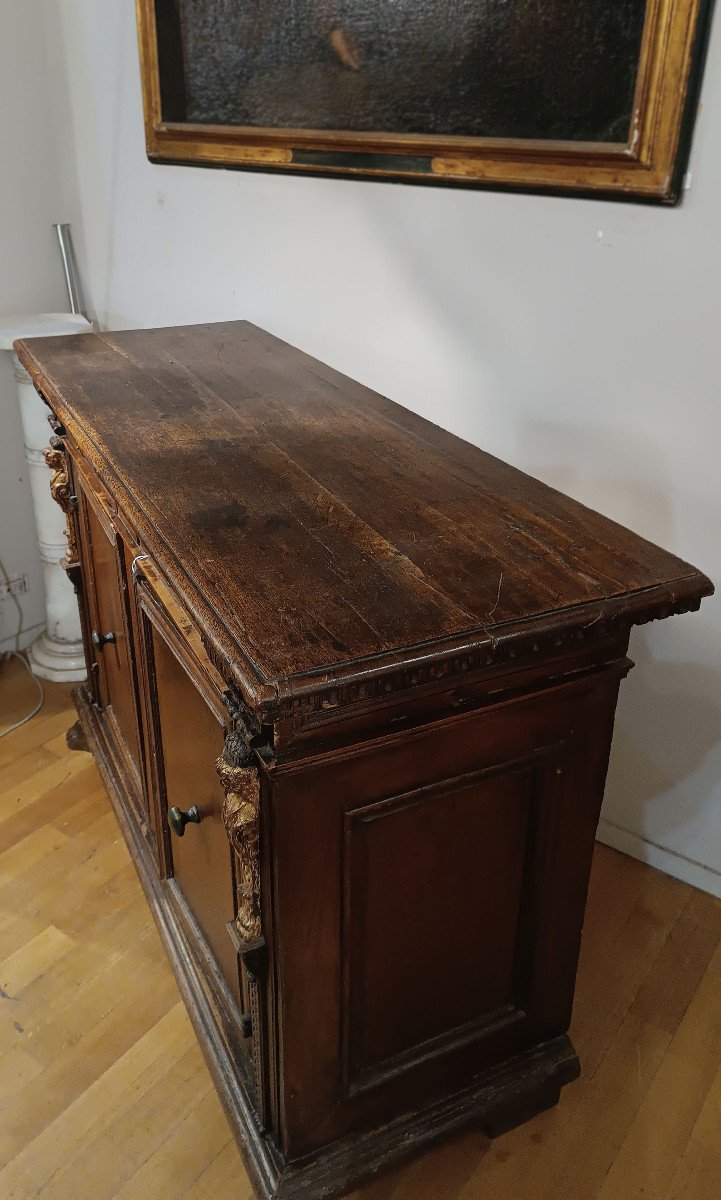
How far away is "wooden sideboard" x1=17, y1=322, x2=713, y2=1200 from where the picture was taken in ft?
3.00

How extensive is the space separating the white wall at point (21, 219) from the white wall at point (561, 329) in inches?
8.3

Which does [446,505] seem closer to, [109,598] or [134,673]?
[134,673]

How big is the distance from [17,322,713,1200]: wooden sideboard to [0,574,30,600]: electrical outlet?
1.29 meters

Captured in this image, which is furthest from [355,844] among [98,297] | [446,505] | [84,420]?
[98,297]

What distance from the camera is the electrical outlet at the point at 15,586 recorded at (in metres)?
2.65

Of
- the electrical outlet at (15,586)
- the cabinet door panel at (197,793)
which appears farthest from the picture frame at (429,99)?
the electrical outlet at (15,586)

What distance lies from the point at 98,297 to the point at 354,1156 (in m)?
2.26

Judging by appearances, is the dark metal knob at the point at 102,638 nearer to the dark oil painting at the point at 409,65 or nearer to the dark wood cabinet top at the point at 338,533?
the dark wood cabinet top at the point at 338,533

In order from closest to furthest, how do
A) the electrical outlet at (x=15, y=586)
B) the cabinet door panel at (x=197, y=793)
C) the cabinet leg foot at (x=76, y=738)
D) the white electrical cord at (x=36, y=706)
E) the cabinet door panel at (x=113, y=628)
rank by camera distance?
the cabinet door panel at (x=197, y=793)
the cabinet door panel at (x=113, y=628)
the cabinet leg foot at (x=76, y=738)
the white electrical cord at (x=36, y=706)
the electrical outlet at (x=15, y=586)

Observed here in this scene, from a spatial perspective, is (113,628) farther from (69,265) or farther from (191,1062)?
(69,265)

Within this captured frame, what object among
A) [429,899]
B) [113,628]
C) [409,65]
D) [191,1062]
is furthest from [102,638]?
[409,65]

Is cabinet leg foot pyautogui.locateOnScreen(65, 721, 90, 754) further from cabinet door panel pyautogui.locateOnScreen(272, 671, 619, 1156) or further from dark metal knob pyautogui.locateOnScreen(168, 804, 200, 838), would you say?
cabinet door panel pyautogui.locateOnScreen(272, 671, 619, 1156)

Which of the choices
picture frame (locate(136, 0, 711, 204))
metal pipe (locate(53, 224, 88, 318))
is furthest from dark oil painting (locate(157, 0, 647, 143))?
metal pipe (locate(53, 224, 88, 318))

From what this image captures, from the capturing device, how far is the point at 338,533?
1.09 m
